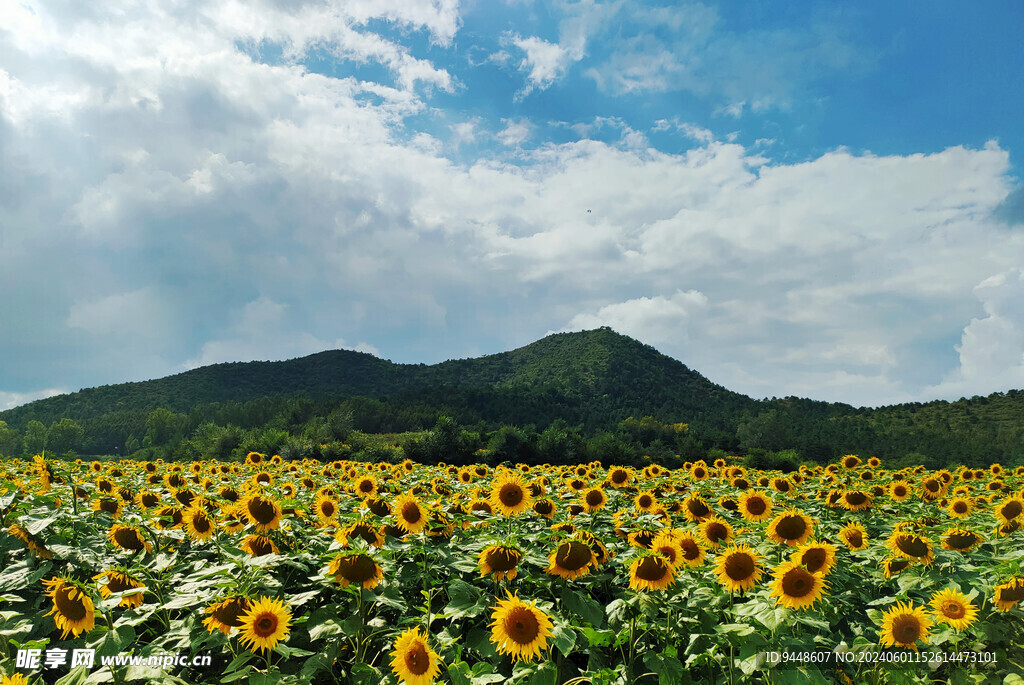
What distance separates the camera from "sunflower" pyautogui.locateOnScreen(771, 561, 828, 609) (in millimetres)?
3578

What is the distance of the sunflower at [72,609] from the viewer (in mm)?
3645

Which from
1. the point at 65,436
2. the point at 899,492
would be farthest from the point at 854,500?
the point at 65,436

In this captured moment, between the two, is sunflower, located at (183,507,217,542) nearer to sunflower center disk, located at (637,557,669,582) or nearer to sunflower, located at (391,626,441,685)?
sunflower, located at (391,626,441,685)

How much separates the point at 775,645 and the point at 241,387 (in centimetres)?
11480

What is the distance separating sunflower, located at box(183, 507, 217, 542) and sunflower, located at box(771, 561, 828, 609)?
478 cm

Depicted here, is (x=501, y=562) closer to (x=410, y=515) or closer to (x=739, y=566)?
(x=410, y=515)

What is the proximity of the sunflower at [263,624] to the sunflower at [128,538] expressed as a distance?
2.09 metres

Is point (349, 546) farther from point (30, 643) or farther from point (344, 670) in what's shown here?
point (30, 643)

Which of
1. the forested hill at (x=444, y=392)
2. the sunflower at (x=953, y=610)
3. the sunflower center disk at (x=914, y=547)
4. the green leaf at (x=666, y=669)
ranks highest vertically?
the forested hill at (x=444, y=392)

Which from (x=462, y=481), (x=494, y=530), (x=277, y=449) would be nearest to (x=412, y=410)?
(x=277, y=449)

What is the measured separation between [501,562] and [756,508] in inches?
159

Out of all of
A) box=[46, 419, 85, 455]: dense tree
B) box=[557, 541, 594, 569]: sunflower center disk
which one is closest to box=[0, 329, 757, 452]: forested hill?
box=[46, 419, 85, 455]: dense tree

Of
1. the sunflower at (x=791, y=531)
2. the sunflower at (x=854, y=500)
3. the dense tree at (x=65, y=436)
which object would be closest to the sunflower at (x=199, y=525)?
the sunflower at (x=791, y=531)

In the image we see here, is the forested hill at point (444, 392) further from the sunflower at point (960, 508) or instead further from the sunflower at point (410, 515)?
the sunflower at point (410, 515)
